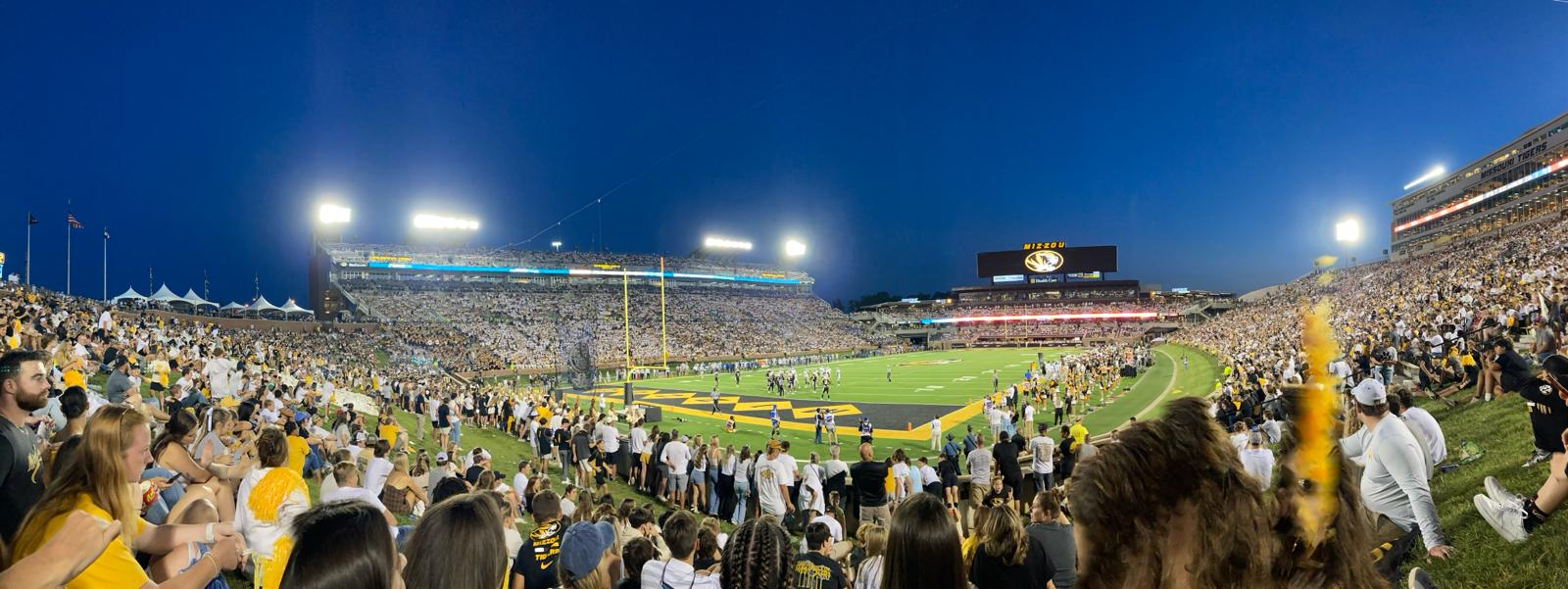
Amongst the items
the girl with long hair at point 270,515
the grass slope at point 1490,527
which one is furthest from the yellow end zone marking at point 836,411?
the girl with long hair at point 270,515

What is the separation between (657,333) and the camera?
66.2m

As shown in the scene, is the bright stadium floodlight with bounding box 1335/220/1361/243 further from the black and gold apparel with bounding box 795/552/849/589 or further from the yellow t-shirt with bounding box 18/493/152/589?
the yellow t-shirt with bounding box 18/493/152/589

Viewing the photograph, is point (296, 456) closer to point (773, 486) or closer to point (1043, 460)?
point (773, 486)

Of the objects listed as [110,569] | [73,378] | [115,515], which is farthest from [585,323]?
[110,569]

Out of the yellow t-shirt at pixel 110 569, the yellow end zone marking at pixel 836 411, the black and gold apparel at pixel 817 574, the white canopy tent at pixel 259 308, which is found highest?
the white canopy tent at pixel 259 308

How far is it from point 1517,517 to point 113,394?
14.0m

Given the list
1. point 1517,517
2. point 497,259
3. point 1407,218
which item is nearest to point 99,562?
point 1517,517

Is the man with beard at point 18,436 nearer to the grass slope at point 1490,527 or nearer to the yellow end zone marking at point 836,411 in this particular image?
the grass slope at point 1490,527

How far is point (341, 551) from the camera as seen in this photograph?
1766mm

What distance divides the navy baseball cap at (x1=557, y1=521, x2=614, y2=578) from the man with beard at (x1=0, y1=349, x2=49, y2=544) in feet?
7.78

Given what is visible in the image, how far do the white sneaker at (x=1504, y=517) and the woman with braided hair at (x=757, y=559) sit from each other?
3.35m

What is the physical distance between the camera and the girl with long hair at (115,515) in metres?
2.52

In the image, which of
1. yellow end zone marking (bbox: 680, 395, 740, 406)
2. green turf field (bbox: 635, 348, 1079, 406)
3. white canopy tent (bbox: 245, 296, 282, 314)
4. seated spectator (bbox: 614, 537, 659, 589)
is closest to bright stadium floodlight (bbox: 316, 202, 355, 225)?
white canopy tent (bbox: 245, 296, 282, 314)

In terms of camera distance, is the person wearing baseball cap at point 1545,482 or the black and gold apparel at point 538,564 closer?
the person wearing baseball cap at point 1545,482
